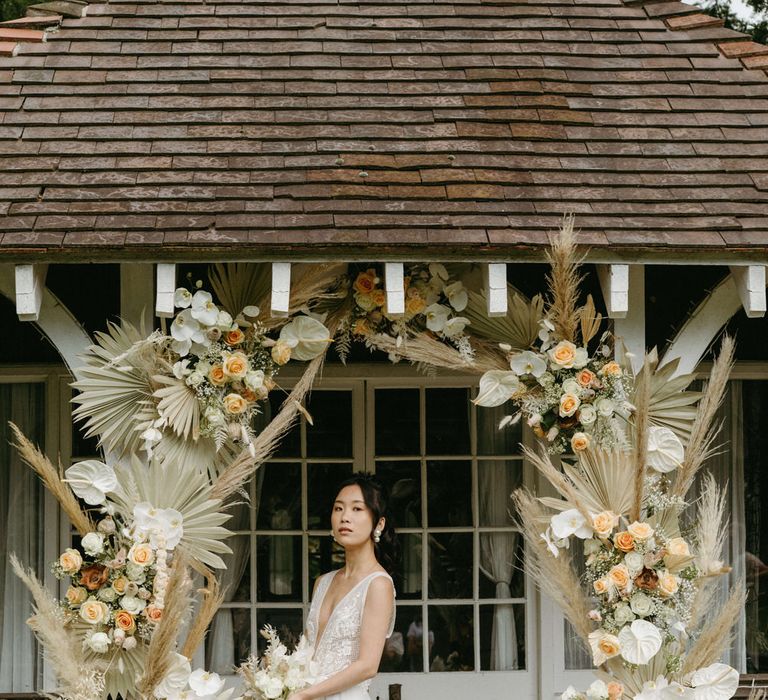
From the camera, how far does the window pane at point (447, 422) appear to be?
19.5 feet

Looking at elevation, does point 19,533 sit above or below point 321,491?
below

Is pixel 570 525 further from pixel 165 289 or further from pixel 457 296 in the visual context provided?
pixel 165 289

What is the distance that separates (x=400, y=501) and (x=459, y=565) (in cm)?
46

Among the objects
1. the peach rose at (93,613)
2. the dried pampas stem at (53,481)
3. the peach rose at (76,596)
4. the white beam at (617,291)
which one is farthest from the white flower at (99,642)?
the white beam at (617,291)

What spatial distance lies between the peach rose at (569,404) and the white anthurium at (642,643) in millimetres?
867

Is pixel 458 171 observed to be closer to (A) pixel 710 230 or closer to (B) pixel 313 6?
(A) pixel 710 230

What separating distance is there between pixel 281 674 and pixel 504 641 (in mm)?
1920

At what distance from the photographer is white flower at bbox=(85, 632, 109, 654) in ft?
14.2

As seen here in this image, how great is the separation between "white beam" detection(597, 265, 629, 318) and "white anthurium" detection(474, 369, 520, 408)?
49 centimetres

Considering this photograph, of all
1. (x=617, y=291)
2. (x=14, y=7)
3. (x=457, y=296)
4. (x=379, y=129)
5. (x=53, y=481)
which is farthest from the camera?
(x=14, y=7)

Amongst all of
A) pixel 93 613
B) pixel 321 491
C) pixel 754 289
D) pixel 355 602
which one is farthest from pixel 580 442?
pixel 93 613

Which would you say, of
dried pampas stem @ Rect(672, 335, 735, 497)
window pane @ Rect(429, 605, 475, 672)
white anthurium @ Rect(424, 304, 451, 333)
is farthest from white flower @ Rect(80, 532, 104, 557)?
dried pampas stem @ Rect(672, 335, 735, 497)

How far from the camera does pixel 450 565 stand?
5914 mm

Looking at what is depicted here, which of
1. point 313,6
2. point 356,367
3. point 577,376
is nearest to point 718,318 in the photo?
point 577,376
